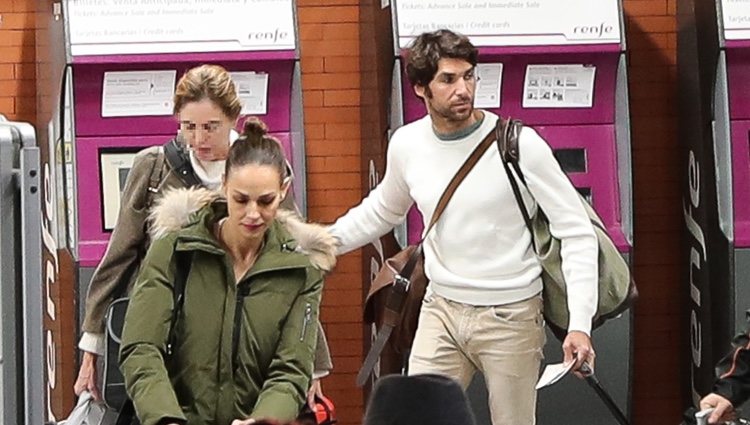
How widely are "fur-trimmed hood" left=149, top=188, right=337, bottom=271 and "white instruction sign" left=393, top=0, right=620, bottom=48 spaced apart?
1846 mm

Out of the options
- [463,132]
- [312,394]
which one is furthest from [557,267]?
[312,394]

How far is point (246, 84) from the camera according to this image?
5.43 m

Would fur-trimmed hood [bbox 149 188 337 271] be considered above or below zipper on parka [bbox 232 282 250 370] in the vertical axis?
above

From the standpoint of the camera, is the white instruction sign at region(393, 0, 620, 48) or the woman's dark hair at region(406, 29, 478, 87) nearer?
the woman's dark hair at region(406, 29, 478, 87)

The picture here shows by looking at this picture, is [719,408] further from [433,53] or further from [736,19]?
[736,19]

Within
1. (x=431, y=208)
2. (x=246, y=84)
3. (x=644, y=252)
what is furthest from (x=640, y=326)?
(x=431, y=208)

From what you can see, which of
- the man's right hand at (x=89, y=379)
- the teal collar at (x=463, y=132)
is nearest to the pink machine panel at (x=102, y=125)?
the man's right hand at (x=89, y=379)

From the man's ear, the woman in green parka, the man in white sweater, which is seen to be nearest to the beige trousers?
the man in white sweater

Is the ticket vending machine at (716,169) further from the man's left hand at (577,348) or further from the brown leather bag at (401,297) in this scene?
the man's left hand at (577,348)

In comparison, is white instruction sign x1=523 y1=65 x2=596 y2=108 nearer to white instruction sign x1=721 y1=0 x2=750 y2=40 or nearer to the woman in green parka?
white instruction sign x1=721 y1=0 x2=750 y2=40

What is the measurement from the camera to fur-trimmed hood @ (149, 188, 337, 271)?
11.6 feet

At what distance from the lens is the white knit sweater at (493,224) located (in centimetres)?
393

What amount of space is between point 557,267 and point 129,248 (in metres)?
1.13

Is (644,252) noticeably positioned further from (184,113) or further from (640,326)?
(184,113)
